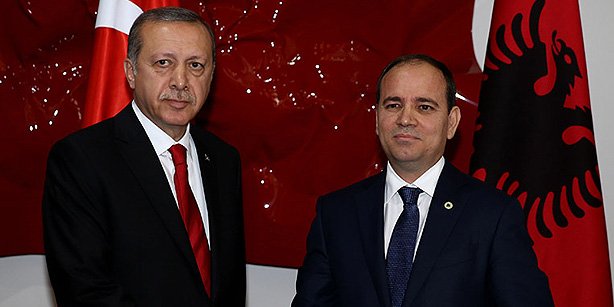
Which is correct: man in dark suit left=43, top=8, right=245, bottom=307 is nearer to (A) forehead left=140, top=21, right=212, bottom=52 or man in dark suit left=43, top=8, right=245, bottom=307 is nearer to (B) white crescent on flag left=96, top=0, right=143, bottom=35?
(A) forehead left=140, top=21, right=212, bottom=52

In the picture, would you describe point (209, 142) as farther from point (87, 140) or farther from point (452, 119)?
point (452, 119)

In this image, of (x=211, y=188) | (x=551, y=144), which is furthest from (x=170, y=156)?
(x=551, y=144)

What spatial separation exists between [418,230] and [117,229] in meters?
0.72

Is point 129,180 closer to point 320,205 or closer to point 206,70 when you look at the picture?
point 206,70

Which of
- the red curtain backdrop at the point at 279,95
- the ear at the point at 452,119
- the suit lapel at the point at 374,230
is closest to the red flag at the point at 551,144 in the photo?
the red curtain backdrop at the point at 279,95

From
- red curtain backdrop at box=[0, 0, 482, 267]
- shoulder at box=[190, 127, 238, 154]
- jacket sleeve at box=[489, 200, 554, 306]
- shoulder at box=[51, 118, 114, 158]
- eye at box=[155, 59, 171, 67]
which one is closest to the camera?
jacket sleeve at box=[489, 200, 554, 306]

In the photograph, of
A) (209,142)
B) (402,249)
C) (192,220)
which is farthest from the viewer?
(209,142)

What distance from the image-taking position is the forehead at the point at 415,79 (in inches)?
76.4

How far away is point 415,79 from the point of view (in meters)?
1.94

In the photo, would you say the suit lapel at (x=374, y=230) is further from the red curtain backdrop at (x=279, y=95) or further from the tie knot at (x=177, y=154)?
the red curtain backdrop at (x=279, y=95)

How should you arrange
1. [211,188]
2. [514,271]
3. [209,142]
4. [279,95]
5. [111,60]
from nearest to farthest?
[514,271], [211,188], [209,142], [111,60], [279,95]

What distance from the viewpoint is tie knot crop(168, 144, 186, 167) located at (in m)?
1.99

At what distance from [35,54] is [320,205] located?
1.50m

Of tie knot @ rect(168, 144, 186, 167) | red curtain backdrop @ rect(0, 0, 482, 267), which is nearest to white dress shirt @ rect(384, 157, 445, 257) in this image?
tie knot @ rect(168, 144, 186, 167)
